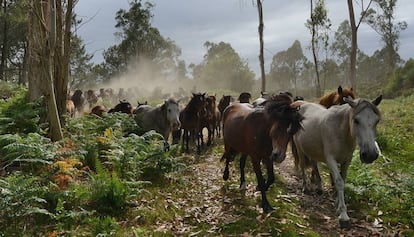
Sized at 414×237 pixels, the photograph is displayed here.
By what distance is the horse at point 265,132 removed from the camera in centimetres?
547

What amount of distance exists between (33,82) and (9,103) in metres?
0.78

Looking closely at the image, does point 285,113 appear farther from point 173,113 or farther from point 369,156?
point 173,113

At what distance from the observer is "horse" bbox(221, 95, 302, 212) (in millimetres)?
5473

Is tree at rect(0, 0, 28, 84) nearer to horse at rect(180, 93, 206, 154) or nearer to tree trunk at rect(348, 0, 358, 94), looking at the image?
horse at rect(180, 93, 206, 154)

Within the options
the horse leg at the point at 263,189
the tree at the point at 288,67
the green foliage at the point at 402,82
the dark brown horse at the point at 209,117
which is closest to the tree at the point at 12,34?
the dark brown horse at the point at 209,117

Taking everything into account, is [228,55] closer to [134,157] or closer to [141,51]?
[141,51]

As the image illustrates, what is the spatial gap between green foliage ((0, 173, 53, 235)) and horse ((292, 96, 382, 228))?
168 inches

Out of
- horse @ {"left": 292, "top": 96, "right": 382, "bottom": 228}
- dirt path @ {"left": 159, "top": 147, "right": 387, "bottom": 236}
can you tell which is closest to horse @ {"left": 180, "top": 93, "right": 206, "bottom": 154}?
dirt path @ {"left": 159, "top": 147, "right": 387, "bottom": 236}

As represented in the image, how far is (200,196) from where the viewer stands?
22.7 ft

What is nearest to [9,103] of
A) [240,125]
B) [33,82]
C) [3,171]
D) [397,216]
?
[33,82]

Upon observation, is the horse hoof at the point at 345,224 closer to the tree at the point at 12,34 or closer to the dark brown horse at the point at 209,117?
the dark brown horse at the point at 209,117

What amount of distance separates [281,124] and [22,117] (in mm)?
5620

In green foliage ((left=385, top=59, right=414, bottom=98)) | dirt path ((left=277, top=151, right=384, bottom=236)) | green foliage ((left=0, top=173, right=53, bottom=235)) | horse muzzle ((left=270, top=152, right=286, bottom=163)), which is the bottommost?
dirt path ((left=277, top=151, right=384, bottom=236))

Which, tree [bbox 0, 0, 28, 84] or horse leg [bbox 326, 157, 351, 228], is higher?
tree [bbox 0, 0, 28, 84]
